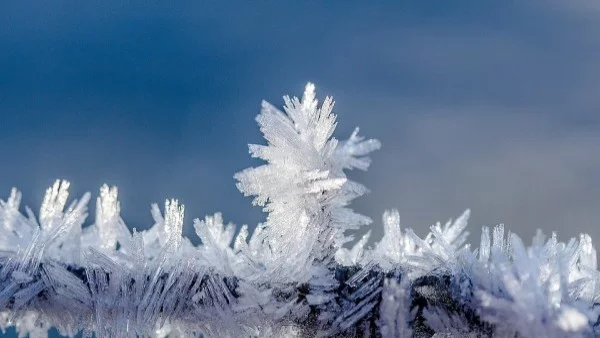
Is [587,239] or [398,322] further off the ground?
[587,239]

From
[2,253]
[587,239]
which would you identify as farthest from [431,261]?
[2,253]

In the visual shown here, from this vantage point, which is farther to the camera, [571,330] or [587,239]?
[587,239]

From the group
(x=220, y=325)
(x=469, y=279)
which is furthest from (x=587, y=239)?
(x=220, y=325)

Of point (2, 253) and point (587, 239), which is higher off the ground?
point (587, 239)

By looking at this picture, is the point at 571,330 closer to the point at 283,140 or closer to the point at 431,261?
the point at 431,261

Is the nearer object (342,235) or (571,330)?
(571,330)

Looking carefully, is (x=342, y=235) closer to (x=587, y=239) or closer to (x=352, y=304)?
(x=352, y=304)
